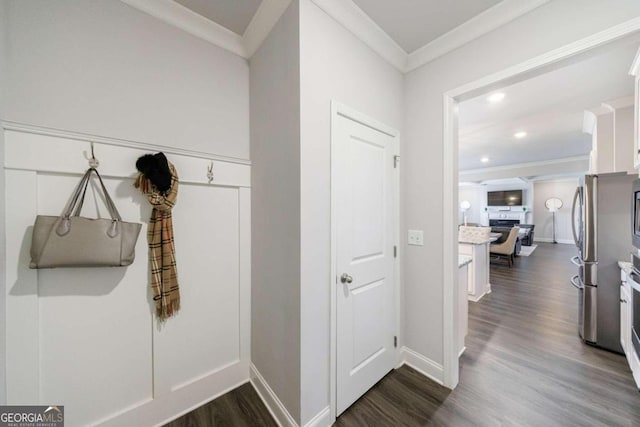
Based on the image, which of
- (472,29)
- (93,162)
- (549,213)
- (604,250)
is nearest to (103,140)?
(93,162)

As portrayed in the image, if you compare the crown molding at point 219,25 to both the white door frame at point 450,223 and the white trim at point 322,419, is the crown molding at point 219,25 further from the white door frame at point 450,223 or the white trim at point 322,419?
the white trim at point 322,419

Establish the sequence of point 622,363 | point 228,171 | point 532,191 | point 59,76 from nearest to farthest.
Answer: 1. point 59,76
2. point 228,171
3. point 622,363
4. point 532,191

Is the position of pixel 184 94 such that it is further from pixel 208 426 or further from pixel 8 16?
pixel 208 426

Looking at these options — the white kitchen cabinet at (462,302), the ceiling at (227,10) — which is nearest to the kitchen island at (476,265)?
the white kitchen cabinet at (462,302)

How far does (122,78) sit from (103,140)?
403 mm

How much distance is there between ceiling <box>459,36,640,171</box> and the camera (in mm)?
2176

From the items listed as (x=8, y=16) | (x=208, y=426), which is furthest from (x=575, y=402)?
(x=8, y=16)

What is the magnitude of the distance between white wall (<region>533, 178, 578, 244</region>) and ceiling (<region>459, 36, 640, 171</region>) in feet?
17.9

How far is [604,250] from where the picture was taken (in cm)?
224

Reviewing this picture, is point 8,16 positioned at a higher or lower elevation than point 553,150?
lower

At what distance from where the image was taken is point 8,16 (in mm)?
1078

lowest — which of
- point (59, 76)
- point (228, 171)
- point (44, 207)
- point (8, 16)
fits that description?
point (44, 207)

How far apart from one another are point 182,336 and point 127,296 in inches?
17.5

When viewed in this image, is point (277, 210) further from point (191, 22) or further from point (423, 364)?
point (423, 364)
